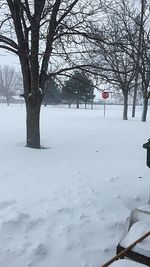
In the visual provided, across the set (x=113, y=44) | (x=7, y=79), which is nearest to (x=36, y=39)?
(x=113, y=44)

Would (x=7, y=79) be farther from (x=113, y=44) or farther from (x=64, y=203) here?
(x=64, y=203)

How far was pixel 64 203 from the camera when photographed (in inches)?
203

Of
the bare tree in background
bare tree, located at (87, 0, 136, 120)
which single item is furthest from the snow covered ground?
the bare tree in background

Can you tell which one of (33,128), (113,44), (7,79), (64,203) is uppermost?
(7,79)

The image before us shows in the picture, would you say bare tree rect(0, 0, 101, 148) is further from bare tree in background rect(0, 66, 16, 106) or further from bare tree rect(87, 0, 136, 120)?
bare tree in background rect(0, 66, 16, 106)

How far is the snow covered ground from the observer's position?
3.89 m

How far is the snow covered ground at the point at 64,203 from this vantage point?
12.8 feet

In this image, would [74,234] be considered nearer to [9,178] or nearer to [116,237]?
[116,237]

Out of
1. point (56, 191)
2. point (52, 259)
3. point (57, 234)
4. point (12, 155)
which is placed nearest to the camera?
point (52, 259)

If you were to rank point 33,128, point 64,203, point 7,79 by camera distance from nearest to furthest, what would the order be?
point 64,203, point 33,128, point 7,79

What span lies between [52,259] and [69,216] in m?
1.03

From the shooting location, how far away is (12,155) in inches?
319

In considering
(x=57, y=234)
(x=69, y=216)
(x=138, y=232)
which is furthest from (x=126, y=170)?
(x=138, y=232)

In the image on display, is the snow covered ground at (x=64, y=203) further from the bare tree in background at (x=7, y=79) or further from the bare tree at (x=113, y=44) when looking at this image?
the bare tree in background at (x=7, y=79)
